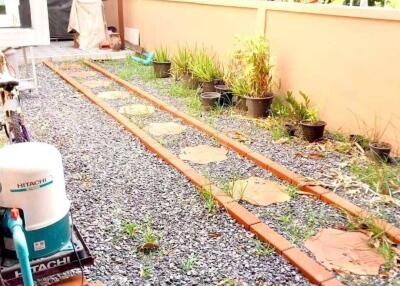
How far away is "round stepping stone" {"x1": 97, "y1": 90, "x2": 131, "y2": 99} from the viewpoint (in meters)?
4.81

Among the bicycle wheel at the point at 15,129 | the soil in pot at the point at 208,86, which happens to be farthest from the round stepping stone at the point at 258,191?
the soil in pot at the point at 208,86

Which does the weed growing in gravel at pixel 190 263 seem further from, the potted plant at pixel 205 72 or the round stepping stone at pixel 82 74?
the round stepping stone at pixel 82 74

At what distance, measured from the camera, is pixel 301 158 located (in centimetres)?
313

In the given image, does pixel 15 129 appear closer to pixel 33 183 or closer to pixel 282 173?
pixel 33 183

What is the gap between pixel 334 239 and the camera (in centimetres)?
217

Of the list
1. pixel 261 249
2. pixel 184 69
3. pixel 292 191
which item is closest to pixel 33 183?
pixel 261 249

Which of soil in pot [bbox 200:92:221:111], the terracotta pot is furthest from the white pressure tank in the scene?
the terracotta pot

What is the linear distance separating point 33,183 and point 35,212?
12cm

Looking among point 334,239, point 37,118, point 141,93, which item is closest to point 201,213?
point 334,239

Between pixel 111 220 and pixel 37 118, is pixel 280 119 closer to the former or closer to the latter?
pixel 111 220

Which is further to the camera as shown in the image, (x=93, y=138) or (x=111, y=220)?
(x=93, y=138)

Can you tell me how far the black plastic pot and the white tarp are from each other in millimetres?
5396

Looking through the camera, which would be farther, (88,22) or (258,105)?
(88,22)

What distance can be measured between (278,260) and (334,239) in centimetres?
37
